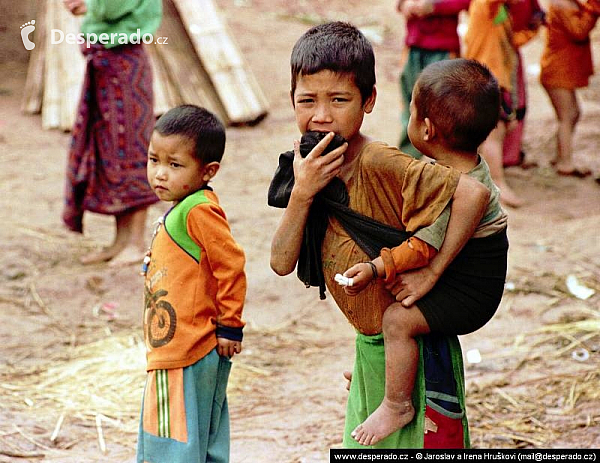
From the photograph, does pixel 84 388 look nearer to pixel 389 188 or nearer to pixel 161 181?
pixel 161 181

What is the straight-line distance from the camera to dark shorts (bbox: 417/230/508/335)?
2305 millimetres

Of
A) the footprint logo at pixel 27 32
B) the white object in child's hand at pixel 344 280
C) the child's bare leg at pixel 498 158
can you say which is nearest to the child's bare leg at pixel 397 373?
the white object in child's hand at pixel 344 280

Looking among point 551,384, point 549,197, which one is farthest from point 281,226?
point 549,197

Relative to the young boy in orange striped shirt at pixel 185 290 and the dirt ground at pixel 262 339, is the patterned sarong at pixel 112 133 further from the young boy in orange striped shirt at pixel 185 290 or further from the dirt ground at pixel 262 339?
the young boy in orange striped shirt at pixel 185 290

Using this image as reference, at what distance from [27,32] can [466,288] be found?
833 cm

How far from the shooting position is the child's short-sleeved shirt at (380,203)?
86.8 inches

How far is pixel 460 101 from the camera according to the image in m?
2.25

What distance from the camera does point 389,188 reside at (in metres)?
2.27

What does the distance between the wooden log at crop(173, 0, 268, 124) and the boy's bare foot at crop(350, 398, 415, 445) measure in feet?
21.9

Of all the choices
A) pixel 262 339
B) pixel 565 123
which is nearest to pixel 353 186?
pixel 262 339

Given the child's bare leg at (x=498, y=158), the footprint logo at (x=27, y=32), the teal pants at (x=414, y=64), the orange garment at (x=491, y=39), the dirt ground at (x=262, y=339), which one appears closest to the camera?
the dirt ground at (x=262, y=339)

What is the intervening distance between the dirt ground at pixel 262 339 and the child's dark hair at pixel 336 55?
1.77 metres

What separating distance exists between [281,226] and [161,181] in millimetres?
679

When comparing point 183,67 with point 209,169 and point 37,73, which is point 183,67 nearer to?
point 37,73
